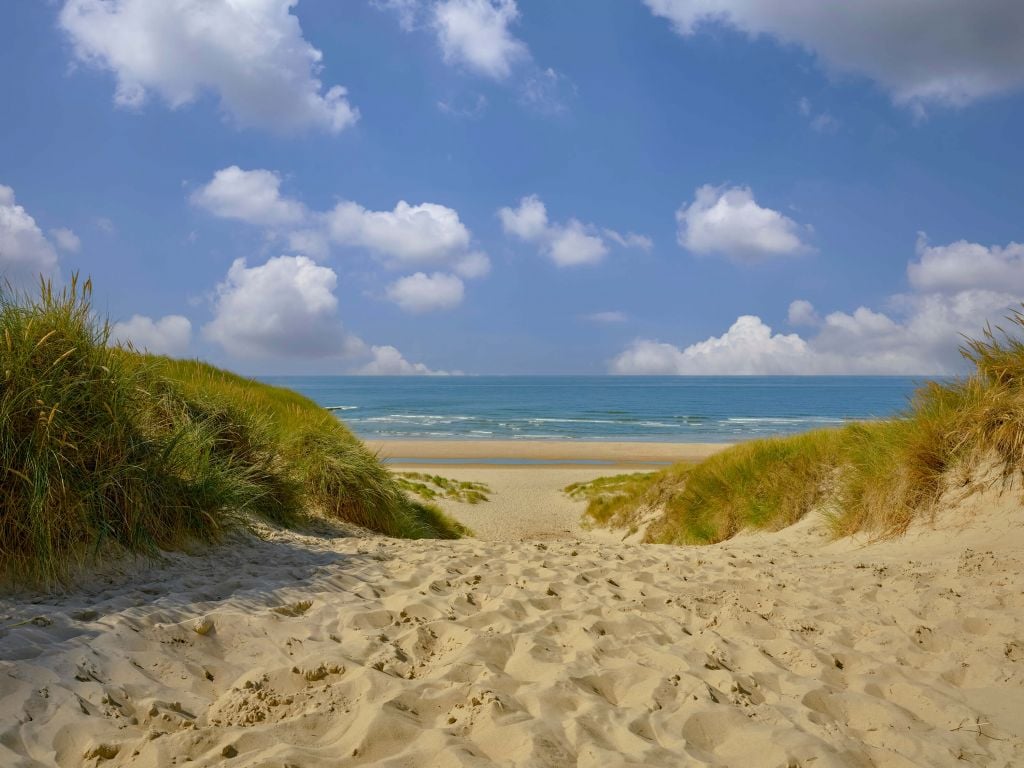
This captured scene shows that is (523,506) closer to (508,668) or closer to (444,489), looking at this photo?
(444,489)

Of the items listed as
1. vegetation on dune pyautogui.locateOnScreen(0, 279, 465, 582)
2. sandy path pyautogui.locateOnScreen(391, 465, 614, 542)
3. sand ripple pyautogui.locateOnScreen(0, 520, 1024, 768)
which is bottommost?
sandy path pyautogui.locateOnScreen(391, 465, 614, 542)

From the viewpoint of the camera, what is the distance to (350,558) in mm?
5621

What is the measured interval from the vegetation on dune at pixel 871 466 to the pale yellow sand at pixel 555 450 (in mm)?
17180

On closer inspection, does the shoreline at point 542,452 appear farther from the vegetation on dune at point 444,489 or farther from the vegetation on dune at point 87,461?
the vegetation on dune at point 87,461

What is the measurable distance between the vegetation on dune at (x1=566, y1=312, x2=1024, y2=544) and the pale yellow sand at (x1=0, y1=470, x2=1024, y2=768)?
77.9 inches

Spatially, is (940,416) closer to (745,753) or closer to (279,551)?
(745,753)

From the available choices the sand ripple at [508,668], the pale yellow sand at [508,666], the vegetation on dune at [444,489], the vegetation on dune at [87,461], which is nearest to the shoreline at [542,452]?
the vegetation on dune at [444,489]

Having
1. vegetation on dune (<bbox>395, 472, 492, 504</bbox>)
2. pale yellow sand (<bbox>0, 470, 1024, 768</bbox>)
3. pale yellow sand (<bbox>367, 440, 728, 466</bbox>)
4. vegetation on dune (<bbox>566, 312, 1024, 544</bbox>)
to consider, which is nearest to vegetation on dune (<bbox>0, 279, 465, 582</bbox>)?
pale yellow sand (<bbox>0, 470, 1024, 768</bbox>)

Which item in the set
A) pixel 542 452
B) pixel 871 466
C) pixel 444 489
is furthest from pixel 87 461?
pixel 542 452

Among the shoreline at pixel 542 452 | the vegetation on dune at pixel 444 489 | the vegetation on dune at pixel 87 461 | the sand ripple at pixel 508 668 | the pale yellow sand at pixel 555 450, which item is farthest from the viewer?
the pale yellow sand at pixel 555 450

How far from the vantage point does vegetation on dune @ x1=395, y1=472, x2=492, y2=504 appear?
17.1 meters

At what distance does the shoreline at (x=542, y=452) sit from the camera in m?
29.1

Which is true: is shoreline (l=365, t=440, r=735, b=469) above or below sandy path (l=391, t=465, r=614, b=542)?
above

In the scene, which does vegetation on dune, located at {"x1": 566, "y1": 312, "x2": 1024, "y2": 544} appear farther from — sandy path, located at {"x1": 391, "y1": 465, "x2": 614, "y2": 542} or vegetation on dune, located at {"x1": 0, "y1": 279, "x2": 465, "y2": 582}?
A: vegetation on dune, located at {"x1": 0, "y1": 279, "x2": 465, "y2": 582}
